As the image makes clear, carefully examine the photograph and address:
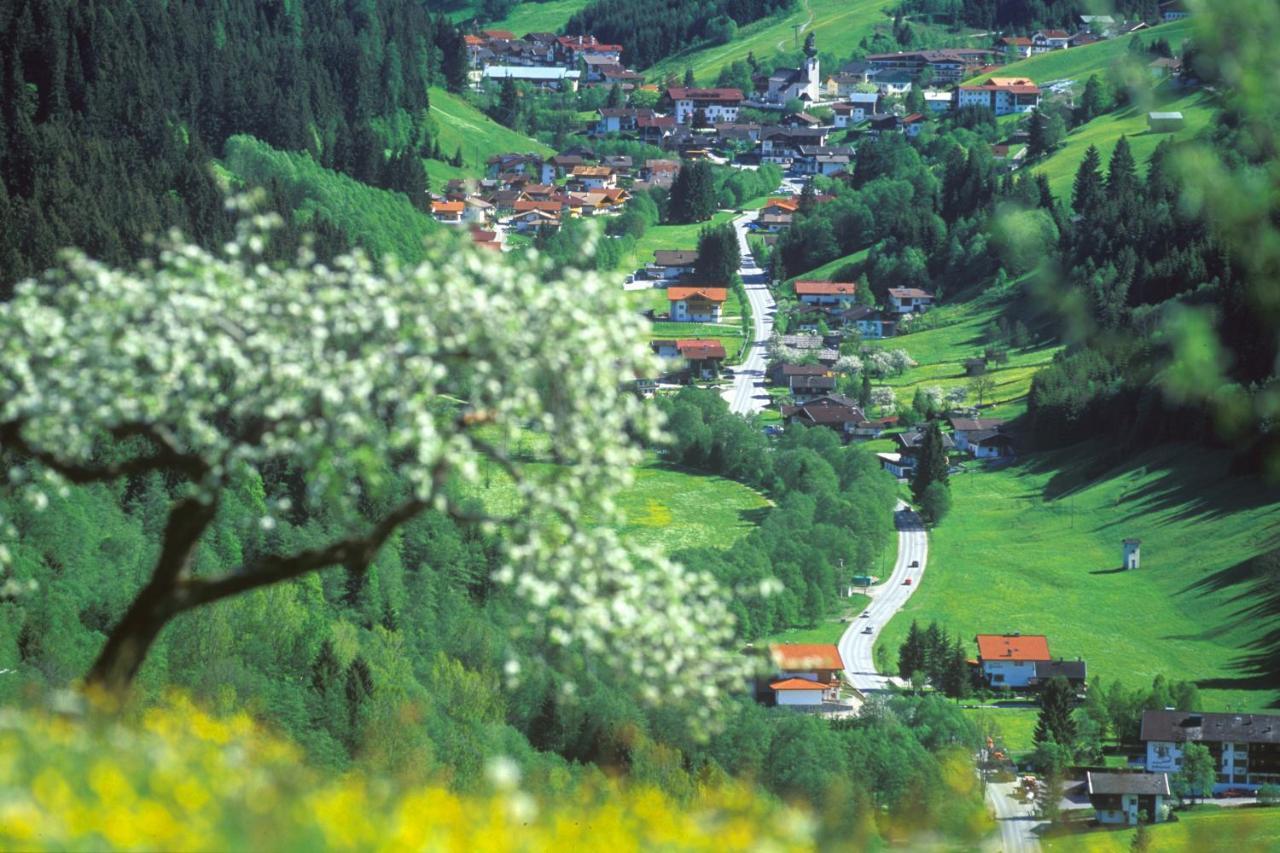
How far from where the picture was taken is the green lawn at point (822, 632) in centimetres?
5550

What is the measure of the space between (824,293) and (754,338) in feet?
28.7

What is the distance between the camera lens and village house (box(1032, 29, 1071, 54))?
552 feet

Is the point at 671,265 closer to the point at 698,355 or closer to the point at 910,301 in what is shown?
the point at 910,301

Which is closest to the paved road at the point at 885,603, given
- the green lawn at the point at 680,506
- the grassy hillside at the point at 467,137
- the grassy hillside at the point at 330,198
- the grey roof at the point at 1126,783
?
the green lawn at the point at 680,506

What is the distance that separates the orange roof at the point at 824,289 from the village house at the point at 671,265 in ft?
28.7

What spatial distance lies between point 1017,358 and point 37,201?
51392 millimetres

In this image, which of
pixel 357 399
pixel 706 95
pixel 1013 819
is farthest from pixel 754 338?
pixel 357 399

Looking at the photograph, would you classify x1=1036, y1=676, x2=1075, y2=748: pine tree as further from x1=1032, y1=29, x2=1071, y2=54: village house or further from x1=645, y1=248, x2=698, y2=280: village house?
x1=1032, y1=29, x2=1071, y2=54: village house

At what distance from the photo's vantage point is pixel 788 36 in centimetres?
19012

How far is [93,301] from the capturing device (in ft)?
30.3

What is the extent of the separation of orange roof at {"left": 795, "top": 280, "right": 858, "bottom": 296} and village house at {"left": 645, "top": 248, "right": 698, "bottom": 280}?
28.7 ft

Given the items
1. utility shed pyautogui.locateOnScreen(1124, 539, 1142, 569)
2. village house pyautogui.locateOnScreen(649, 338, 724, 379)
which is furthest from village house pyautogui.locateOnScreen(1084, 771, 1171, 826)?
village house pyautogui.locateOnScreen(649, 338, 724, 379)

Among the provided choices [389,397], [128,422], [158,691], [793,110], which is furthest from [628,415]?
[793,110]

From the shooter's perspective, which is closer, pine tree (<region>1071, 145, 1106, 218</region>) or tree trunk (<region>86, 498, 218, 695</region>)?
tree trunk (<region>86, 498, 218, 695</region>)
